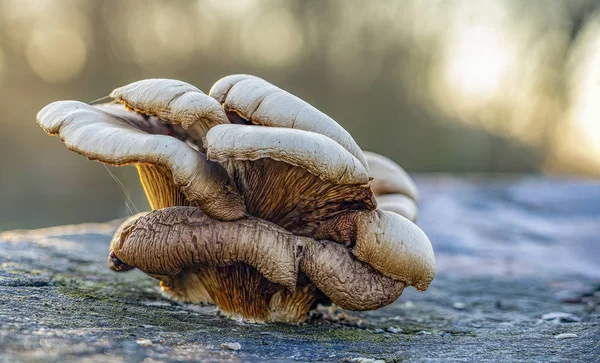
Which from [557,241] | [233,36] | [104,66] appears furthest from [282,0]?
[557,241]

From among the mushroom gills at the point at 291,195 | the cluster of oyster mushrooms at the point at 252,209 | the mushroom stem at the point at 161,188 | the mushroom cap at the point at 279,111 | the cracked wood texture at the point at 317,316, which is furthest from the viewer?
the mushroom stem at the point at 161,188

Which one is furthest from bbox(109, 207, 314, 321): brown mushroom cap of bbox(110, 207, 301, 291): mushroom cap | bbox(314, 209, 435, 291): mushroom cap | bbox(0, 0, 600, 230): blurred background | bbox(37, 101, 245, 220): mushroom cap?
bbox(0, 0, 600, 230): blurred background

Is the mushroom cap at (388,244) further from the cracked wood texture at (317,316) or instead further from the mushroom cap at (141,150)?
the mushroom cap at (141,150)

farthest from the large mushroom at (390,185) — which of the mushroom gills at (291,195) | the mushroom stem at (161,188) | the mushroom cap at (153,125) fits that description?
the mushroom stem at (161,188)

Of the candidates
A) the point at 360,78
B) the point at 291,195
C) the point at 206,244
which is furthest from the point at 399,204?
the point at 360,78

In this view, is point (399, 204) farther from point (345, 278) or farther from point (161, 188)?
point (161, 188)

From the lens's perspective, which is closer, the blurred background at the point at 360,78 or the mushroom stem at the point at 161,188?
the mushroom stem at the point at 161,188

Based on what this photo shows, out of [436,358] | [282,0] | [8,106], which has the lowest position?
[436,358]

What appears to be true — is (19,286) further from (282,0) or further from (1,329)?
(282,0)

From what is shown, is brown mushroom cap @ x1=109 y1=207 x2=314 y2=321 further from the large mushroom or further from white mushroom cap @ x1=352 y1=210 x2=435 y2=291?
the large mushroom
